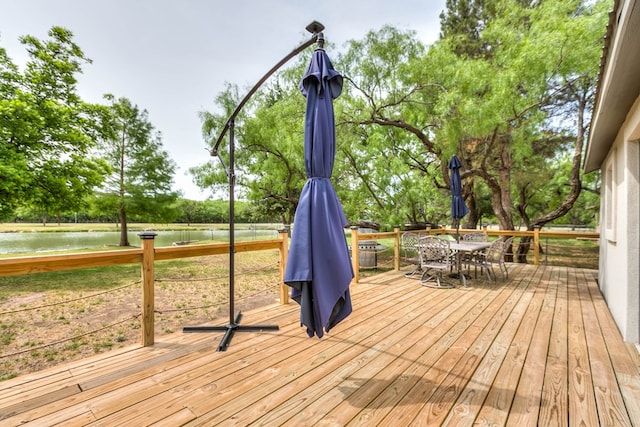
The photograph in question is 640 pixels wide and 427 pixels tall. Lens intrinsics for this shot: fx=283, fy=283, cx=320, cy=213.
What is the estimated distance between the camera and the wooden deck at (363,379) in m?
1.72

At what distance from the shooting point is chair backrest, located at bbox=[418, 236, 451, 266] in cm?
500

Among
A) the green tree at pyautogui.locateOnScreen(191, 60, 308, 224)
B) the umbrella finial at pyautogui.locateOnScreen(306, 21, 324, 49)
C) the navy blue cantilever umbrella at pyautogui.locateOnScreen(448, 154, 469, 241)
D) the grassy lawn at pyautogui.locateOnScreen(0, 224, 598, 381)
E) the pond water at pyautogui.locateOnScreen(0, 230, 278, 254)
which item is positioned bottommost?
the grassy lawn at pyautogui.locateOnScreen(0, 224, 598, 381)

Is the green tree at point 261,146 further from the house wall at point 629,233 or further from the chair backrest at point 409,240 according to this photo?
the house wall at point 629,233

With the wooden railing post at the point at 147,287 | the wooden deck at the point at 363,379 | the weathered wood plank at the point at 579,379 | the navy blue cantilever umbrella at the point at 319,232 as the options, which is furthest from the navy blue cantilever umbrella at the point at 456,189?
the wooden railing post at the point at 147,287

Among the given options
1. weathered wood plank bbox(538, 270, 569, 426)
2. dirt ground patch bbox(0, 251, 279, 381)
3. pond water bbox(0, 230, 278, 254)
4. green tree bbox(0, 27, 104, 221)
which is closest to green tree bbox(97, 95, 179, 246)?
pond water bbox(0, 230, 278, 254)

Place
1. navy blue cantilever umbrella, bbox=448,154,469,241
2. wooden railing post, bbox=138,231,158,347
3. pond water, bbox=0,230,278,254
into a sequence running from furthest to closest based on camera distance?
pond water, bbox=0,230,278,254
navy blue cantilever umbrella, bbox=448,154,469,241
wooden railing post, bbox=138,231,158,347

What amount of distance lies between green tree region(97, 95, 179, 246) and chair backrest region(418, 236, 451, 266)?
51.0ft

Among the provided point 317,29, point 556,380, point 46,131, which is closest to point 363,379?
point 556,380

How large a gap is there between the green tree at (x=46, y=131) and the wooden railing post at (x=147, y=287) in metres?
8.02

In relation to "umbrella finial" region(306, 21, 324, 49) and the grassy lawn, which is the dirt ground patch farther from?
"umbrella finial" region(306, 21, 324, 49)

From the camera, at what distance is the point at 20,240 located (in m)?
15.2

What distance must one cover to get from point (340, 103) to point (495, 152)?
5.09m

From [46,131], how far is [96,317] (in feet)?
26.1

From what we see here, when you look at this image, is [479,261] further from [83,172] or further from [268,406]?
[83,172]
